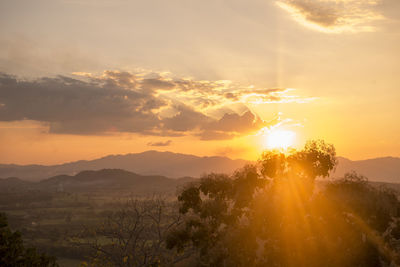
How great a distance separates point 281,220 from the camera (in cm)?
2288

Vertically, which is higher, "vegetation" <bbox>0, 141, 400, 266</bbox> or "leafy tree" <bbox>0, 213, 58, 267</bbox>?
"vegetation" <bbox>0, 141, 400, 266</bbox>

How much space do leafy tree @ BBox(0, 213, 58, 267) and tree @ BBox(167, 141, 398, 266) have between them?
12.0 metres

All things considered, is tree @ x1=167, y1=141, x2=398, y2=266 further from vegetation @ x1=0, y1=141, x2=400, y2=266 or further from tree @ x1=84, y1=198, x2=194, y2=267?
tree @ x1=84, y1=198, x2=194, y2=267

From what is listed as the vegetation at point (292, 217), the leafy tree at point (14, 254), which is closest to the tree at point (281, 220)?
the vegetation at point (292, 217)

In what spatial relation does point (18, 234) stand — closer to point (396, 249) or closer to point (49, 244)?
point (396, 249)

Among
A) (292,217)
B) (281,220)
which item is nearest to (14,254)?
(281,220)

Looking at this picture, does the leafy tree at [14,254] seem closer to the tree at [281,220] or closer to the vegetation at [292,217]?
the vegetation at [292,217]

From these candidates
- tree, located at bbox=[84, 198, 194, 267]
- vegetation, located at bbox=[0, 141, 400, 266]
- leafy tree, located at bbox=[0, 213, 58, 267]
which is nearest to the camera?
vegetation, located at bbox=[0, 141, 400, 266]

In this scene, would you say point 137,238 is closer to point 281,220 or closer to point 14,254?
point 14,254

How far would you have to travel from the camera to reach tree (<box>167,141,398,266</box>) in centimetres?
2156

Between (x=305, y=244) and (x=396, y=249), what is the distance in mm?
5446

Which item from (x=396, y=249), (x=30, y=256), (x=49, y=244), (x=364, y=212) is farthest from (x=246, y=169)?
(x=49, y=244)

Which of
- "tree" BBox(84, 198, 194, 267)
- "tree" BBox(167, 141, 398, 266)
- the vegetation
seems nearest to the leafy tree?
the vegetation

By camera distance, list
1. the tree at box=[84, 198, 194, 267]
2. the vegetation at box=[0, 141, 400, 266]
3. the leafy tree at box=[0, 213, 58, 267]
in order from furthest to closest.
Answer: the tree at box=[84, 198, 194, 267], the leafy tree at box=[0, 213, 58, 267], the vegetation at box=[0, 141, 400, 266]
